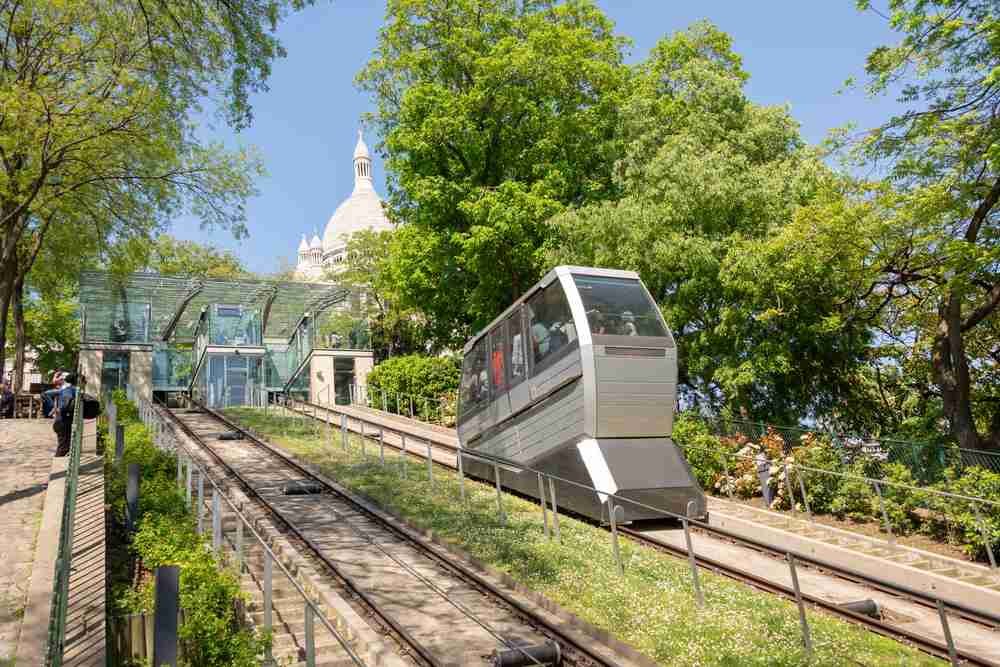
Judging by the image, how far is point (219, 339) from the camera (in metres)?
33.2

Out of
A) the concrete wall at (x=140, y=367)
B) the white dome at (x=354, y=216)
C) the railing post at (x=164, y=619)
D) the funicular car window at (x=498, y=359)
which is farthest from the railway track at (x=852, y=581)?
the white dome at (x=354, y=216)

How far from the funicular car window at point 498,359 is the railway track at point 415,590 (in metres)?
3.26

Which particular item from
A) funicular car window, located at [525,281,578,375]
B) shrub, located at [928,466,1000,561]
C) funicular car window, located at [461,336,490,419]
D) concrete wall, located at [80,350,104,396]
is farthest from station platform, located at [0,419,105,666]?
concrete wall, located at [80,350,104,396]

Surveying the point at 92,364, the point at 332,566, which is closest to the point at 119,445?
the point at 332,566

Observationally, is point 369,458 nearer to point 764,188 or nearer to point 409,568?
point 409,568

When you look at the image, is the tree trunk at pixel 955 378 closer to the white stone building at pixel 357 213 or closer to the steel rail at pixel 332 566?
the steel rail at pixel 332 566

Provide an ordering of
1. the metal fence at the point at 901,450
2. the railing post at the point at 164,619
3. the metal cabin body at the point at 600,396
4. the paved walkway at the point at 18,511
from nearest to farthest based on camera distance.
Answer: the railing post at the point at 164,619 < the paved walkway at the point at 18,511 < the metal cabin body at the point at 600,396 < the metal fence at the point at 901,450

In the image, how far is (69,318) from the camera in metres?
44.5

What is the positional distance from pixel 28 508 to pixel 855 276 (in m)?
15.0

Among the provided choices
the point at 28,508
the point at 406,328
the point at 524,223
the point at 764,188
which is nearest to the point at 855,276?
the point at 764,188

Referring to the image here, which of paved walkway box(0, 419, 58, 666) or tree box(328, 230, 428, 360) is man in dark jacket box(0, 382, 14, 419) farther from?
tree box(328, 230, 428, 360)

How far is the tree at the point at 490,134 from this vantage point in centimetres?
2348

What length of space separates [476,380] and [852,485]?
735 cm

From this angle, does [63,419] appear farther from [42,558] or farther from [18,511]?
[42,558]
